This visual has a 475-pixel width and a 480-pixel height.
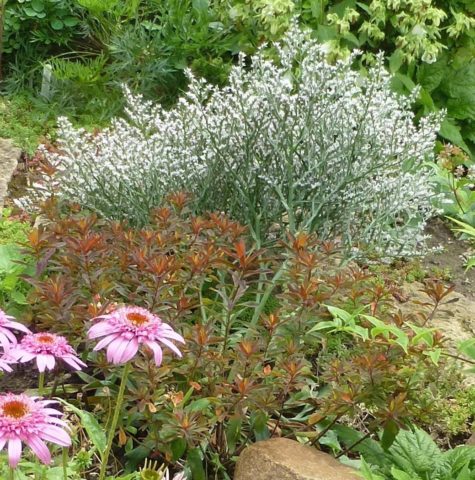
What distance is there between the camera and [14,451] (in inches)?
59.1

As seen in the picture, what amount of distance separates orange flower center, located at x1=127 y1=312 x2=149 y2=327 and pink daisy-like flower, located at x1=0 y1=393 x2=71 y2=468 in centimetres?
25

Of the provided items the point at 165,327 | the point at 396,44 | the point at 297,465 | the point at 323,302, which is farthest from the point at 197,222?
the point at 396,44

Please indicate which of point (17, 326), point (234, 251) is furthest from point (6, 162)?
point (17, 326)

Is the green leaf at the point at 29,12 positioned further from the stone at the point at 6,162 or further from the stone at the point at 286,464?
the stone at the point at 286,464

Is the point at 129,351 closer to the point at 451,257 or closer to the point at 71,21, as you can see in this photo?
the point at 451,257

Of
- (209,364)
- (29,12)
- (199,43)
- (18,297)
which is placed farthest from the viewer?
(29,12)

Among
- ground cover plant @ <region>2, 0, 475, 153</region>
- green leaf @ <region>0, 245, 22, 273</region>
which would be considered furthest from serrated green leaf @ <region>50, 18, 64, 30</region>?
green leaf @ <region>0, 245, 22, 273</region>

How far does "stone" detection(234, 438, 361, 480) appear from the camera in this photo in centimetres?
251

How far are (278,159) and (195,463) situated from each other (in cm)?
155

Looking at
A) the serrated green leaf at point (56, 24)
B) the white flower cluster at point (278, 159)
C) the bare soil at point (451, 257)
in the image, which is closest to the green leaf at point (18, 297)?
the white flower cluster at point (278, 159)

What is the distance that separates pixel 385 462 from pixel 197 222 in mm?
1089

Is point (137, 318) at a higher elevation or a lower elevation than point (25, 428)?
higher

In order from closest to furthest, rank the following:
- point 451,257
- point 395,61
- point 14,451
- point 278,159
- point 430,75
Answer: point 14,451
point 278,159
point 451,257
point 395,61
point 430,75

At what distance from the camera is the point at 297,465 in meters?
2.54
